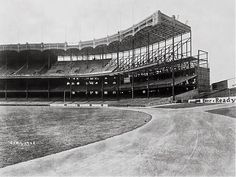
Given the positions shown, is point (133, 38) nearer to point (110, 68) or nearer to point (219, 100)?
point (110, 68)

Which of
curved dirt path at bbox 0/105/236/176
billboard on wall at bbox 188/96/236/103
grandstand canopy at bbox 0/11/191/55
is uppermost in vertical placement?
grandstand canopy at bbox 0/11/191/55

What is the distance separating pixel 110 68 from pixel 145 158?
178 feet

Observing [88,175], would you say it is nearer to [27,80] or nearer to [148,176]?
[148,176]

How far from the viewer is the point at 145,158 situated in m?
7.81

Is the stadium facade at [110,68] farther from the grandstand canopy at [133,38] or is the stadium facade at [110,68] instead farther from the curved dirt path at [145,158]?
the curved dirt path at [145,158]

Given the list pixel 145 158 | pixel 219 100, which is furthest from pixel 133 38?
pixel 145 158

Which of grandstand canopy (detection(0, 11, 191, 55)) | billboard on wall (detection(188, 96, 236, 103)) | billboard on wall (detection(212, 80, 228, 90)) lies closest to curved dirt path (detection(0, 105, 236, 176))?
billboard on wall (detection(188, 96, 236, 103))

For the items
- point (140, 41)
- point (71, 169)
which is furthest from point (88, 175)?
point (140, 41)

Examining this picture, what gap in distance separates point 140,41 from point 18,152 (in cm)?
4965

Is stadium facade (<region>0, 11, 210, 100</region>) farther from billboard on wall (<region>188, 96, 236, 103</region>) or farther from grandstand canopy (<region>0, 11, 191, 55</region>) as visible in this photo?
billboard on wall (<region>188, 96, 236, 103</region>)

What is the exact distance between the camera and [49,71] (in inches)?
2606

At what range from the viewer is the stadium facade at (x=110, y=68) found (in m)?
45.9

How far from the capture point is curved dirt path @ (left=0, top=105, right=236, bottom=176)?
260 inches

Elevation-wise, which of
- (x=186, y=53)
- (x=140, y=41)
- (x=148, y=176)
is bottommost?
(x=148, y=176)
